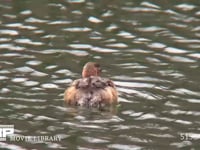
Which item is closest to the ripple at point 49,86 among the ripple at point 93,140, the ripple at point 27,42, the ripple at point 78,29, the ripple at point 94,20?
the ripple at point 27,42

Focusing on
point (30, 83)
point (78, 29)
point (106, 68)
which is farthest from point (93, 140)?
point (78, 29)

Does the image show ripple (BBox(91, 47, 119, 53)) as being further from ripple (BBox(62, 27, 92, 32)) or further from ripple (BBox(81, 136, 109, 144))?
ripple (BBox(81, 136, 109, 144))

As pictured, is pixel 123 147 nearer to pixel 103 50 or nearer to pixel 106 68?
pixel 106 68

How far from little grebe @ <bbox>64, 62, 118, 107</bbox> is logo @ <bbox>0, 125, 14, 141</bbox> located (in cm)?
179

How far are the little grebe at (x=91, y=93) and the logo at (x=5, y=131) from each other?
179 centimetres

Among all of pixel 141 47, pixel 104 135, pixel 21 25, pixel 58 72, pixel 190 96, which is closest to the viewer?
pixel 104 135

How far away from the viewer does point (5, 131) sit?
1568cm

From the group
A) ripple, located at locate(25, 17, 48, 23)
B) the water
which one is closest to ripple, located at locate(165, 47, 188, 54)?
the water

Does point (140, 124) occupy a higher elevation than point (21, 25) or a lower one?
lower

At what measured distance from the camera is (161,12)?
23.5 meters

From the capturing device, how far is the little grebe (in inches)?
675

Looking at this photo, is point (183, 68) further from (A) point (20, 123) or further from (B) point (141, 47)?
(A) point (20, 123)

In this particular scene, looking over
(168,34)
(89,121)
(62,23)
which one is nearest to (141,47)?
(168,34)

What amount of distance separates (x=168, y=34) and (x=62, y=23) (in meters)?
2.82
